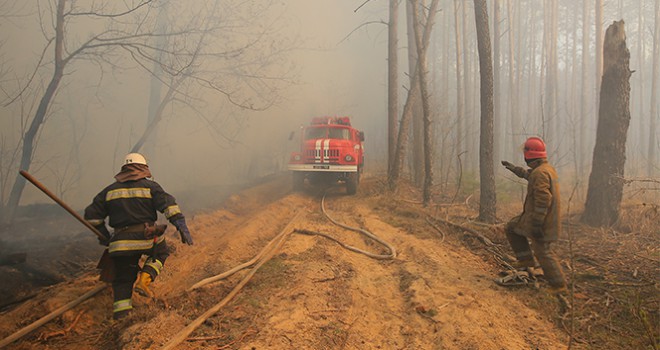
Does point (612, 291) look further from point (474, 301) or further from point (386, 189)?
point (386, 189)

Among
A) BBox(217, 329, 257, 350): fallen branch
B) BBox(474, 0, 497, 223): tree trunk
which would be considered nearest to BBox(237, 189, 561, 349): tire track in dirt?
BBox(217, 329, 257, 350): fallen branch

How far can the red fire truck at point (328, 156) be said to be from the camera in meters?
10.6

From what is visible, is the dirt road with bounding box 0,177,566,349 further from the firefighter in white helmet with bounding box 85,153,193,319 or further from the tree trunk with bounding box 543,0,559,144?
the tree trunk with bounding box 543,0,559,144

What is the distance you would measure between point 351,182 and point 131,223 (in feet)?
24.6

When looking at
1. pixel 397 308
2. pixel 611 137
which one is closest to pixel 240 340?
pixel 397 308

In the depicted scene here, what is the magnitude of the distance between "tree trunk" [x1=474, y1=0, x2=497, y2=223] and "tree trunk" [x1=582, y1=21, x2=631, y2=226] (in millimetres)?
1904

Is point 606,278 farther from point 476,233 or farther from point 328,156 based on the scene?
point 328,156

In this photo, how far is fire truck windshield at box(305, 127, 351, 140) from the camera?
1154 centimetres

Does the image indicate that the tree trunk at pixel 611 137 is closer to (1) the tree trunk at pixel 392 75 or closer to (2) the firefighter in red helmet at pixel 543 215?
(2) the firefighter in red helmet at pixel 543 215

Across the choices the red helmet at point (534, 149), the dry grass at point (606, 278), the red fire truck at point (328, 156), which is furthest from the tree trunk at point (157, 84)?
the red helmet at point (534, 149)

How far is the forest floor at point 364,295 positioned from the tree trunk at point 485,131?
0.43m

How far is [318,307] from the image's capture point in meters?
3.67

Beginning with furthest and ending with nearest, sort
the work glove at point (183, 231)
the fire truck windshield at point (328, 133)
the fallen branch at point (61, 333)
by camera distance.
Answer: the fire truck windshield at point (328, 133)
the work glove at point (183, 231)
the fallen branch at point (61, 333)

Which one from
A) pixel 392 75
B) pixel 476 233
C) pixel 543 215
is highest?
pixel 392 75
